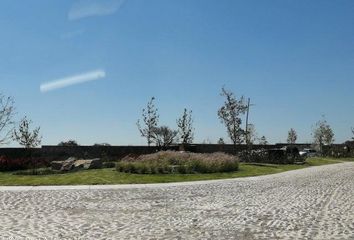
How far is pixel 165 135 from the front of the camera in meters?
55.8

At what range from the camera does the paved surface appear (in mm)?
10930

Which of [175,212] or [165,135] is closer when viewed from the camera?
[175,212]

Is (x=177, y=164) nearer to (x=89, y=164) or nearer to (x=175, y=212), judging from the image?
(x=89, y=164)

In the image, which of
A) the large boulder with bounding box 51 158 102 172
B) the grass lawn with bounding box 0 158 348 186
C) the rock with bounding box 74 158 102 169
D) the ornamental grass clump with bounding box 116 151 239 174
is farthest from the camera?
the rock with bounding box 74 158 102 169

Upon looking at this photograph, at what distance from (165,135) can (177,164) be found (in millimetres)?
25533

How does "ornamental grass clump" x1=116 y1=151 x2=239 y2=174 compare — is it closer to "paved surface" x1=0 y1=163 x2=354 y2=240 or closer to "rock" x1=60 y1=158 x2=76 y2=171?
"rock" x1=60 y1=158 x2=76 y2=171

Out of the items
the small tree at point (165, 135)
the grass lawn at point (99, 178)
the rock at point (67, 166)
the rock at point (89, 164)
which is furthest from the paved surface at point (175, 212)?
the small tree at point (165, 135)

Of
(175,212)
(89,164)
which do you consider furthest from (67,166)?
(175,212)

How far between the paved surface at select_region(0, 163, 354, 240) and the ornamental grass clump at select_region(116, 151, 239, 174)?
6.58m

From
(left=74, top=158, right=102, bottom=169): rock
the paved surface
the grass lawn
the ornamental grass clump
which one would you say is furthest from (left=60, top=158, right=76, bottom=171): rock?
the paved surface

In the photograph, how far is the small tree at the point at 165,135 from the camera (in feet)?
176

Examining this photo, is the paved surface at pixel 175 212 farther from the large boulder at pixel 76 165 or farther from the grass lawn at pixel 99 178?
the large boulder at pixel 76 165

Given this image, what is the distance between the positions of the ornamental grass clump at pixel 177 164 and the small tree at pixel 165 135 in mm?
20829

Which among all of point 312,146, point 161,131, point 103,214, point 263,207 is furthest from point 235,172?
point 312,146
